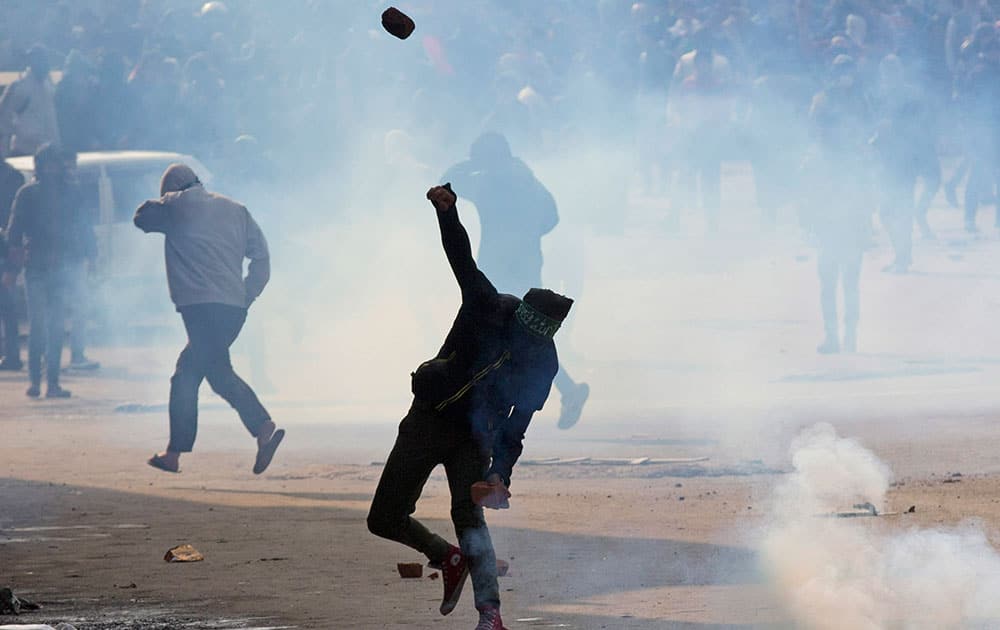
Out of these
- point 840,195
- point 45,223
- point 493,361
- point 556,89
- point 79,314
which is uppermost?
point 556,89

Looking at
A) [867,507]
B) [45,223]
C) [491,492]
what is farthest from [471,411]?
[45,223]

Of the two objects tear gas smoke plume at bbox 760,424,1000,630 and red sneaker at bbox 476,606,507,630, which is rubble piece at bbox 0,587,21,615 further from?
tear gas smoke plume at bbox 760,424,1000,630

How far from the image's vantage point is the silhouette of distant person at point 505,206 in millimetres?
12305

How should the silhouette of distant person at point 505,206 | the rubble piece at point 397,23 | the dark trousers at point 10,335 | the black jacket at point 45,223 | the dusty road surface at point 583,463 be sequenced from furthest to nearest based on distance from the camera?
the dark trousers at point 10,335 → the black jacket at point 45,223 → the silhouette of distant person at point 505,206 → the dusty road surface at point 583,463 → the rubble piece at point 397,23

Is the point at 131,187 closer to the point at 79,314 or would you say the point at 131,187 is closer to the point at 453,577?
the point at 79,314

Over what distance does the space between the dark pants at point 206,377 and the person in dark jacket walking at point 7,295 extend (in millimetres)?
4894

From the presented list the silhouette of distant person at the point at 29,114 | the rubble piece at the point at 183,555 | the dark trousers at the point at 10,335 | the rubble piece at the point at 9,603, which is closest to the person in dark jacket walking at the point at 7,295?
the dark trousers at the point at 10,335

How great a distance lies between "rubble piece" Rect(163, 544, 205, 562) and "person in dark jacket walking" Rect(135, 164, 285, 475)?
89.0 inches

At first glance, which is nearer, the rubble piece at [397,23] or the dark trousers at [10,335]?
the rubble piece at [397,23]

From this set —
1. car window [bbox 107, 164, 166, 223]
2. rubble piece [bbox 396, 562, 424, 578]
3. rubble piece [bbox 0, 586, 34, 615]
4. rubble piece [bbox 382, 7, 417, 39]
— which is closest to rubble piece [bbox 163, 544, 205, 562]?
rubble piece [bbox 396, 562, 424, 578]

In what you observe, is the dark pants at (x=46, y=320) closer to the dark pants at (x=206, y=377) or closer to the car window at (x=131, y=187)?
the car window at (x=131, y=187)

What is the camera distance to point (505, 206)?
12.3 m

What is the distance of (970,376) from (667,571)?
6.35 m

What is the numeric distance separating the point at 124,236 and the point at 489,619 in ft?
40.1
